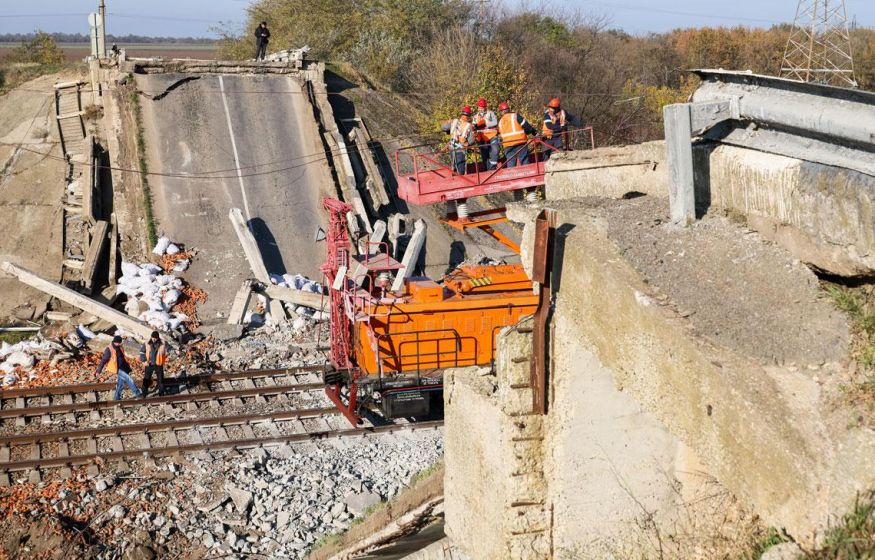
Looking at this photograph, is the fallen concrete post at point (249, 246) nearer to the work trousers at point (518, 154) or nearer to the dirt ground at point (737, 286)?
the work trousers at point (518, 154)

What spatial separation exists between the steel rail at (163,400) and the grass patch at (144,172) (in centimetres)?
654

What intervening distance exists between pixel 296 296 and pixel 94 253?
5075 millimetres

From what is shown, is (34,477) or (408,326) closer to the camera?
(34,477)

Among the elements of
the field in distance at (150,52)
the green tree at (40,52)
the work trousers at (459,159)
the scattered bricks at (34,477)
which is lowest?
the scattered bricks at (34,477)

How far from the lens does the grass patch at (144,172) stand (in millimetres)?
21422

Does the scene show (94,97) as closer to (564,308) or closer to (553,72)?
(553,72)

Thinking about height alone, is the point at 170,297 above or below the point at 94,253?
below

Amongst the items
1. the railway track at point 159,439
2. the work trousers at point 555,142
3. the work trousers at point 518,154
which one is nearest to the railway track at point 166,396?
the railway track at point 159,439

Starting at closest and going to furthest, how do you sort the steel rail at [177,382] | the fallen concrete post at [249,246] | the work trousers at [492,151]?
the work trousers at [492,151] < the steel rail at [177,382] < the fallen concrete post at [249,246]

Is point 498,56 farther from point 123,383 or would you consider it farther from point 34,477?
point 34,477

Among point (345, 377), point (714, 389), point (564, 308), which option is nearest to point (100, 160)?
point (345, 377)

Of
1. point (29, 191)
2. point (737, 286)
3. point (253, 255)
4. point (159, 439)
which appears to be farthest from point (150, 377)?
point (737, 286)

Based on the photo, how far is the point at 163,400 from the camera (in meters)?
15.4

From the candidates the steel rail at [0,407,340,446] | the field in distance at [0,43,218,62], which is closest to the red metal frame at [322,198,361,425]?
the steel rail at [0,407,340,446]
